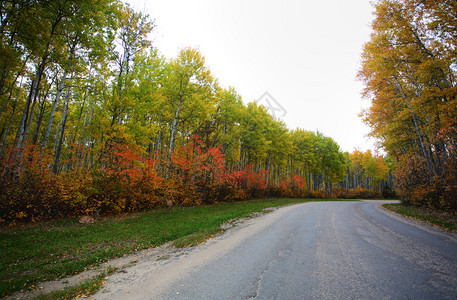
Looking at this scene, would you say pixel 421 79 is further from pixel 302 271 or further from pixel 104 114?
pixel 104 114

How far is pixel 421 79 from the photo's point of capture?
1136cm

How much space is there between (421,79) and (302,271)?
15215mm

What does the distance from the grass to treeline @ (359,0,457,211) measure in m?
13.0

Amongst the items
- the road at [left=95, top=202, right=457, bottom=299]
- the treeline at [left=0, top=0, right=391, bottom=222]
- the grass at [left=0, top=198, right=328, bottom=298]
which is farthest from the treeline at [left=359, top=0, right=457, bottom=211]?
the grass at [left=0, top=198, right=328, bottom=298]

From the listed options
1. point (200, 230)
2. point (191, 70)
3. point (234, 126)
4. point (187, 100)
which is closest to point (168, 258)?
point (200, 230)

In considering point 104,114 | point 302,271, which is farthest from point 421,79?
point 104,114

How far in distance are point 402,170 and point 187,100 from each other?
64.6ft

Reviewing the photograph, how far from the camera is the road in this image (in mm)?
2721

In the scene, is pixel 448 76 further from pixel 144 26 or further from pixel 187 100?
pixel 144 26

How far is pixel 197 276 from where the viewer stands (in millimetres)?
Result: 3396

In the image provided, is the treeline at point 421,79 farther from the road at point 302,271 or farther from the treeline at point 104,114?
the treeline at point 104,114

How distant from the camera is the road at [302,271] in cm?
272

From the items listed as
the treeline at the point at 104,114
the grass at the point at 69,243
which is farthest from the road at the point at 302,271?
the treeline at the point at 104,114

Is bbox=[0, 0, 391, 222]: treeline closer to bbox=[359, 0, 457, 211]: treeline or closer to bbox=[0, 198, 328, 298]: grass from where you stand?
bbox=[0, 198, 328, 298]: grass
